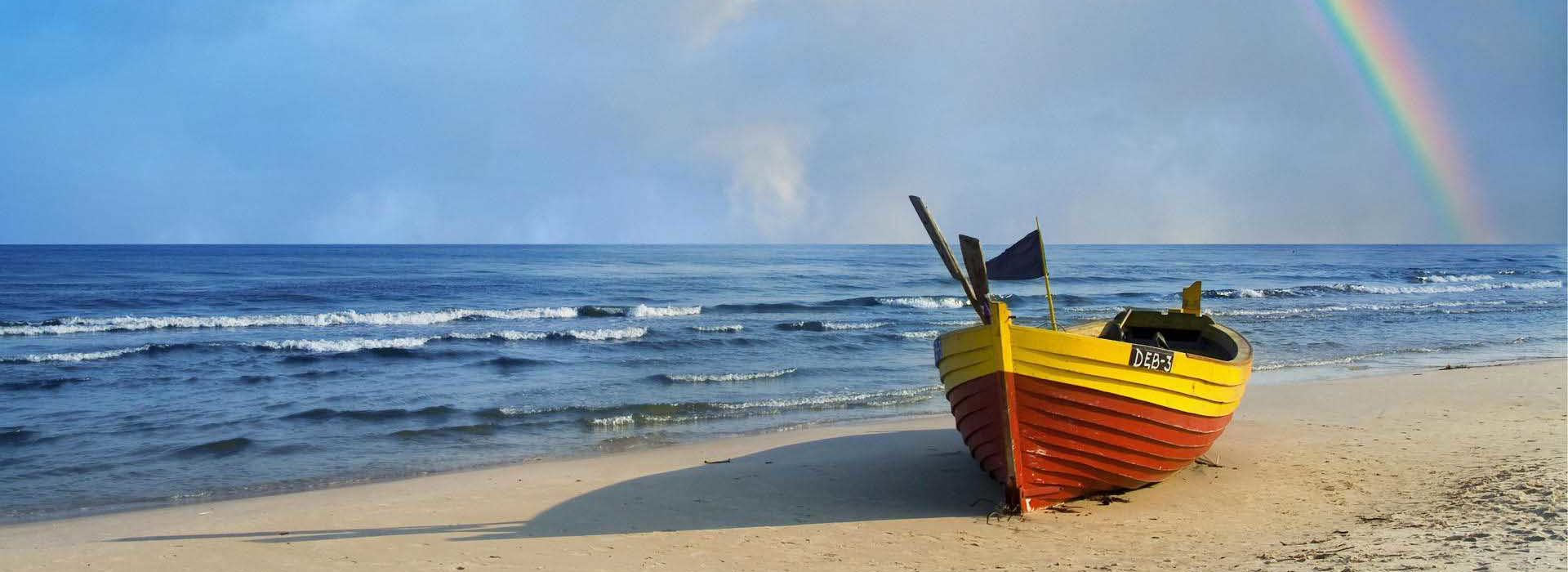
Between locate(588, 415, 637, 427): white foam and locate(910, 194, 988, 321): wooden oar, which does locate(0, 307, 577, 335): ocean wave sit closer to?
locate(588, 415, 637, 427): white foam

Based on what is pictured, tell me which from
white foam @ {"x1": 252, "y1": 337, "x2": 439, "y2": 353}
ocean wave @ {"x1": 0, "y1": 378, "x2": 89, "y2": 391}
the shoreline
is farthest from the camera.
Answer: white foam @ {"x1": 252, "y1": 337, "x2": 439, "y2": 353}

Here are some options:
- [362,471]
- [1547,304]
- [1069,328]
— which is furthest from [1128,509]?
[1547,304]

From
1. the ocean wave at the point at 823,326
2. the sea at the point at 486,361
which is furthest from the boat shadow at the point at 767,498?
the ocean wave at the point at 823,326

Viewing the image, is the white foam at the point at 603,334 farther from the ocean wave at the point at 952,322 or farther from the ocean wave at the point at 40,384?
the ocean wave at the point at 40,384

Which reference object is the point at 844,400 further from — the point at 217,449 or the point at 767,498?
the point at 217,449

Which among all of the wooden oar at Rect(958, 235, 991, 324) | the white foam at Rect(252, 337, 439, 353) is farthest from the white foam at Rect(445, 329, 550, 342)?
the wooden oar at Rect(958, 235, 991, 324)

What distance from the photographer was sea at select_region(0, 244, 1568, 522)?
10.9m

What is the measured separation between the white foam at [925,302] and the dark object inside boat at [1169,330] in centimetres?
2124

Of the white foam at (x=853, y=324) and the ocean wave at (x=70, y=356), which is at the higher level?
the white foam at (x=853, y=324)

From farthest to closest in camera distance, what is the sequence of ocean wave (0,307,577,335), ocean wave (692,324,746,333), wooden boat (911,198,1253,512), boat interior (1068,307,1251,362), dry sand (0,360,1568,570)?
ocean wave (0,307,577,335) → ocean wave (692,324,746,333) → boat interior (1068,307,1251,362) → wooden boat (911,198,1253,512) → dry sand (0,360,1568,570)

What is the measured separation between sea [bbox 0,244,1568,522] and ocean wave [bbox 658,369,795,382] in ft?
0.29

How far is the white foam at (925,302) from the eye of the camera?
1302 inches

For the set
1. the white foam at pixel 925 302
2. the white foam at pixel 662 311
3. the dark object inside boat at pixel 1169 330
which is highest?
the dark object inside boat at pixel 1169 330

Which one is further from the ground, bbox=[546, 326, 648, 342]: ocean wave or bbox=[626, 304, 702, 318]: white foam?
bbox=[626, 304, 702, 318]: white foam
